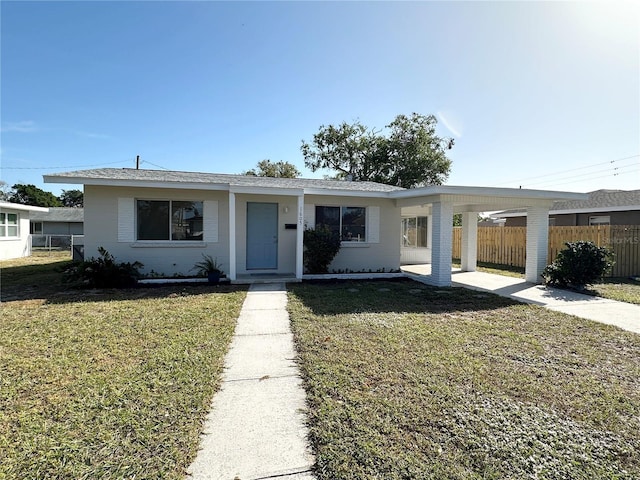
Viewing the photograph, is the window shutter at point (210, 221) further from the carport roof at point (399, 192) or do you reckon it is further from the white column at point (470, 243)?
the white column at point (470, 243)

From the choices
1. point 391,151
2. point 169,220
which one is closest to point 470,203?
point 169,220

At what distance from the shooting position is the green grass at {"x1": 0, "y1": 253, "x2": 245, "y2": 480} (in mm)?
2209

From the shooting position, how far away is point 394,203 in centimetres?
1121

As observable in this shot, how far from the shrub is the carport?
25.8 ft

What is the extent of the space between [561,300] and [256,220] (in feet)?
27.2

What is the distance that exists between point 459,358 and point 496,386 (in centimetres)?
73

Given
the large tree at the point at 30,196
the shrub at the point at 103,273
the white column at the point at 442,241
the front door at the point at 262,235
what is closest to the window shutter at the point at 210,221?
the front door at the point at 262,235

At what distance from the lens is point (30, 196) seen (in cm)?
4088

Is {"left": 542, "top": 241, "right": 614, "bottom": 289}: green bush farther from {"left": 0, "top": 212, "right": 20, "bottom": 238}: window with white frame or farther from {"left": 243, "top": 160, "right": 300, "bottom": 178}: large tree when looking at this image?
{"left": 243, "top": 160, "right": 300, "bottom": 178}: large tree

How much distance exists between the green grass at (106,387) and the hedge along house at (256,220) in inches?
129

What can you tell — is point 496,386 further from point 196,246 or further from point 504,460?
point 196,246

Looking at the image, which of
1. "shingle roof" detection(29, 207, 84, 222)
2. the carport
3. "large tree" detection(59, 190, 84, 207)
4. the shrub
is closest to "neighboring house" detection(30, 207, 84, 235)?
"shingle roof" detection(29, 207, 84, 222)

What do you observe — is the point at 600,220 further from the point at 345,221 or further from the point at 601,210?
the point at 345,221

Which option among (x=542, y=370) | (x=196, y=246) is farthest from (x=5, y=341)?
(x=542, y=370)
